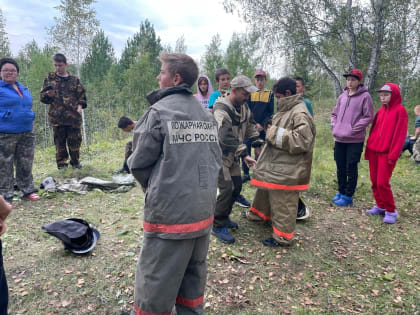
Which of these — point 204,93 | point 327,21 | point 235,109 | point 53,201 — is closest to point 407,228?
point 235,109

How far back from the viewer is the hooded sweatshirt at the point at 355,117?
183 inches

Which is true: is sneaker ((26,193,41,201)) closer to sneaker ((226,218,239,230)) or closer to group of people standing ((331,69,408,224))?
sneaker ((226,218,239,230))

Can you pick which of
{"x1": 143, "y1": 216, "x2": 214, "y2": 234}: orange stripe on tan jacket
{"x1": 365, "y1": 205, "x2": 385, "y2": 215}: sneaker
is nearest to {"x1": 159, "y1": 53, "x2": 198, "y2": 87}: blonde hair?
{"x1": 143, "y1": 216, "x2": 214, "y2": 234}: orange stripe on tan jacket

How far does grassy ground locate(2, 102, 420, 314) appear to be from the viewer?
8.84 ft

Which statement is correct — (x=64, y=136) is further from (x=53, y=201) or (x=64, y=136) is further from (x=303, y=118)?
(x=303, y=118)

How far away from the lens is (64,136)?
596cm

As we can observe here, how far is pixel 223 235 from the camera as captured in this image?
12.3 feet

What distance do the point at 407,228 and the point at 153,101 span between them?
4.57 meters

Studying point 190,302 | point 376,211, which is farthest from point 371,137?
point 190,302

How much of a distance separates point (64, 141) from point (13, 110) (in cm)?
169

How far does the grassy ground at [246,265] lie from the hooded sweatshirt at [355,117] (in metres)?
1.36

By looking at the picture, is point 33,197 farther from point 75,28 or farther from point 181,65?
point 75,28

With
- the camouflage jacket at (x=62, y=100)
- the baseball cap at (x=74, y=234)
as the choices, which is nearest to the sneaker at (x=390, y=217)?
the baseball cap at (x=74, y=234)

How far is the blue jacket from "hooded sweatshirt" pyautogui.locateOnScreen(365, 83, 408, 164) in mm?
5703
